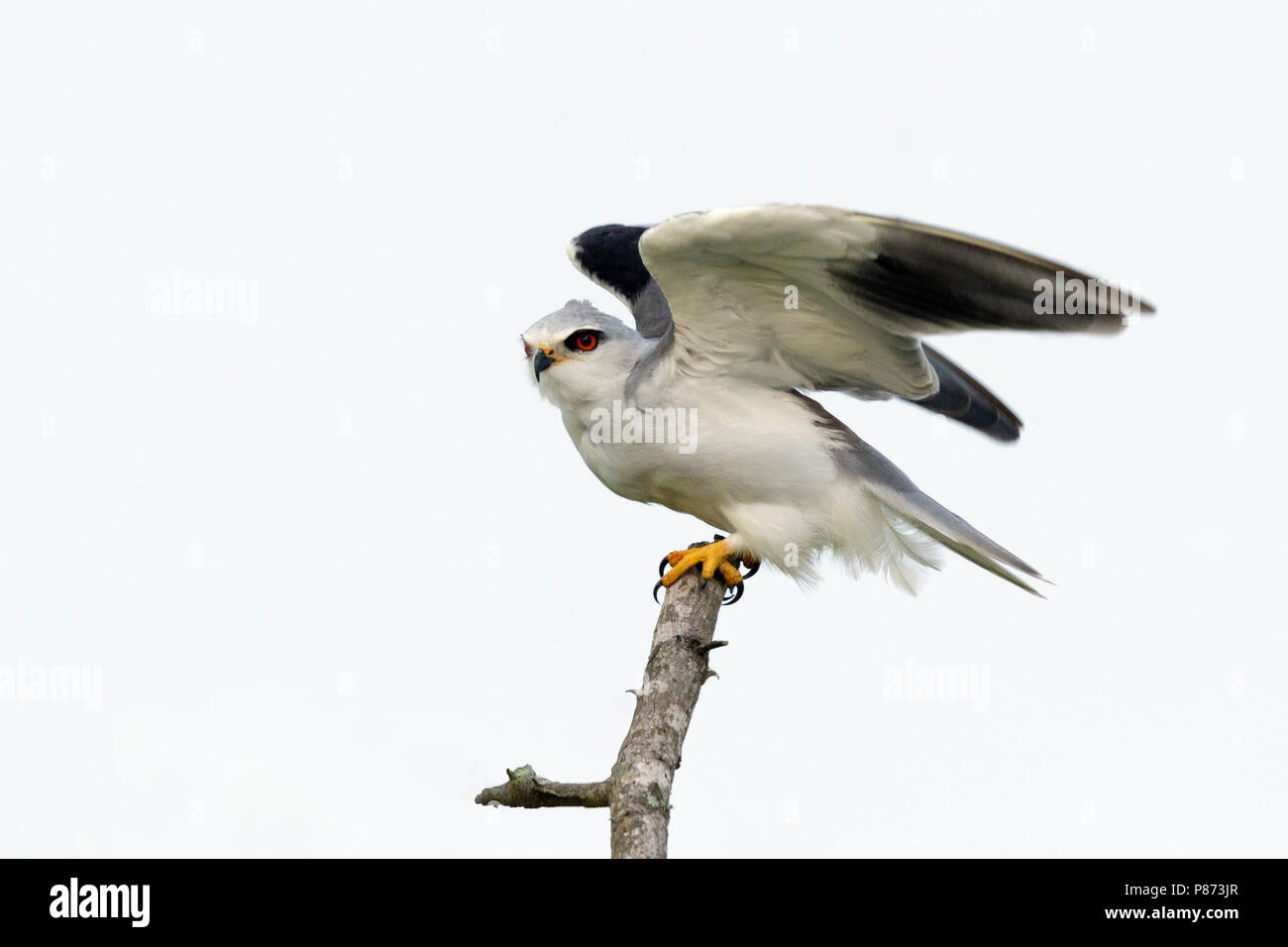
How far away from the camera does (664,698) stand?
15.6 ft

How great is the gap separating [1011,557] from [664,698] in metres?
1.96

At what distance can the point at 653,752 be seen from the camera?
4.39m

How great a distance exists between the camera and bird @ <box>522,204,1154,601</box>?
5.11 metres

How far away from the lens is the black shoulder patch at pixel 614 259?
7.22 metres

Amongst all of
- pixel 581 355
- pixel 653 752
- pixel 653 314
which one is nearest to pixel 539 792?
pixel 653 752

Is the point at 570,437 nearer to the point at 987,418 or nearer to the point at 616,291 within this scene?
the point at 616,291

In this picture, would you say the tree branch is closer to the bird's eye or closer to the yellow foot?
the yellow foot

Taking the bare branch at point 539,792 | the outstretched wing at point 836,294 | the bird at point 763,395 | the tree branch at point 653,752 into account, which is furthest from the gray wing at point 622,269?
the bare branch at point 539,792

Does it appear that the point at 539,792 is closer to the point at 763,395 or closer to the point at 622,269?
the point at 763,395

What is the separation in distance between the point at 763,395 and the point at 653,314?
1.37 m

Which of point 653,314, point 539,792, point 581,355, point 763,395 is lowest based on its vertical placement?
point 539,792

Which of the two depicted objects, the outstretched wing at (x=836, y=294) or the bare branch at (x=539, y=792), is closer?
the bare branch at (x=539, y=792)

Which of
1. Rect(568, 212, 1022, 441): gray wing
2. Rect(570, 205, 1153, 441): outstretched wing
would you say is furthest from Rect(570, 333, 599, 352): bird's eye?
Rect(568, 212, 1022, 441): gray wing

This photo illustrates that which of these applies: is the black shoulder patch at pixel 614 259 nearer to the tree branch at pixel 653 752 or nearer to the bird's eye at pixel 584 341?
the bird's eye at pixel 584 341
